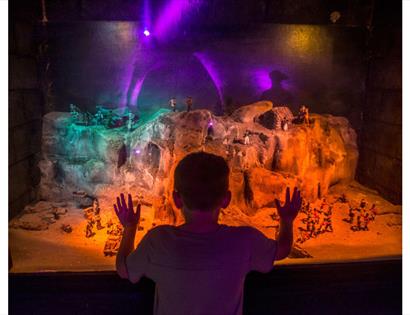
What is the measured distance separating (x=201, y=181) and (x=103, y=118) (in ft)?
17.1

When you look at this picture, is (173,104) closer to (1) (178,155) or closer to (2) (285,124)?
(1) (178,155)

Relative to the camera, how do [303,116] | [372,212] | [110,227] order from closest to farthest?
[110,227] → [372,212] → [303,116]

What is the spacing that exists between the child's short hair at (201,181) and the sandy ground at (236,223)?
1302mm

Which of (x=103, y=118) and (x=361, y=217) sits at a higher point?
(x=103, y=118)

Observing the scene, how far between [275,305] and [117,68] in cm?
519

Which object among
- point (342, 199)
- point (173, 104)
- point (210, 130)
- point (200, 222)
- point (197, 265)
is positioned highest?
point (173, 104)

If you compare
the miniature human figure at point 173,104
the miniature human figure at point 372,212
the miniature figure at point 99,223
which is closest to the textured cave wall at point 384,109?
the miniature human figure at point 372,212

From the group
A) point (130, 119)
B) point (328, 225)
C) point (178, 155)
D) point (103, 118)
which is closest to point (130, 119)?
point (130, 119)

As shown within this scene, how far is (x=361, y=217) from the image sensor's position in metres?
5.62

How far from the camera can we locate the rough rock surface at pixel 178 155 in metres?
5.73

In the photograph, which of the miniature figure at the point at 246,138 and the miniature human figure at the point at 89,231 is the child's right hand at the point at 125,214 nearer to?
the miniature human figure at the point at 89,231

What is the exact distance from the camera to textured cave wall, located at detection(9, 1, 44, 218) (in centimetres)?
545

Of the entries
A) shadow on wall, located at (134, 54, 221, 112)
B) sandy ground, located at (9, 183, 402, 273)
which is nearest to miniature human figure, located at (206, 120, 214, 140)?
shadow on wall, located at (134, 54, 221, 112)
